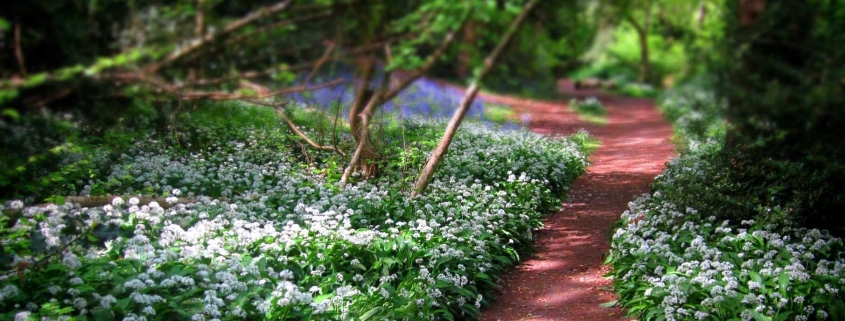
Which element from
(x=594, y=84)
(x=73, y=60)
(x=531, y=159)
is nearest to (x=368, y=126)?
(x=531, y=159)

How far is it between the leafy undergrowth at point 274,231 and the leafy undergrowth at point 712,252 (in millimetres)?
1187

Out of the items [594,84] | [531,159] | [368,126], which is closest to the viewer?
[368,126]

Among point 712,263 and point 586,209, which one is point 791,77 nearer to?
point 712,263

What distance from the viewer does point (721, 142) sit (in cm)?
660

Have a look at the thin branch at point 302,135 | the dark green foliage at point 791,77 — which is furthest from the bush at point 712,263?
the thin branch at point 302,135

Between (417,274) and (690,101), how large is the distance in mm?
2324

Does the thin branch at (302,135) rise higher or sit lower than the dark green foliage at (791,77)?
lower

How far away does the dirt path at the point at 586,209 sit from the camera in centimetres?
613

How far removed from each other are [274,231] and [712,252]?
11.0ft

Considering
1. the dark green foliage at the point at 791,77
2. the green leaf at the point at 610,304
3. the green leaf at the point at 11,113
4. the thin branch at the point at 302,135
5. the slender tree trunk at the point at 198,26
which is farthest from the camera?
the thin branch at the point at 302,135

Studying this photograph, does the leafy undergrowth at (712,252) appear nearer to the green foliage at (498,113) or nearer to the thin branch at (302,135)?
the green foliage at (498,113)

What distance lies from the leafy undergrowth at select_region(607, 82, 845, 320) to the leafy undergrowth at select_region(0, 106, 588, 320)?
1187 mm

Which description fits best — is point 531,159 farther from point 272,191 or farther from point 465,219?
point 272,191

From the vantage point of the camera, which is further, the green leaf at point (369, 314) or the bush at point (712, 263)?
the bush at point (712, 263)
